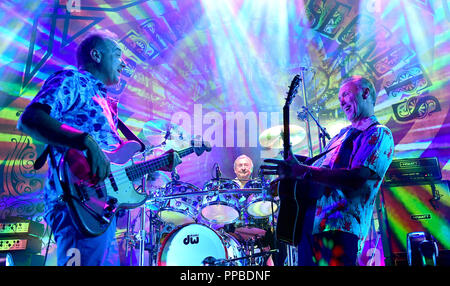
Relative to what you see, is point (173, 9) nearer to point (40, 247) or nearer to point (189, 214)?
point (189, 214)

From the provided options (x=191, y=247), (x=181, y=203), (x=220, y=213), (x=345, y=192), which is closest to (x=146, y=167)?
(x=345, y=192)

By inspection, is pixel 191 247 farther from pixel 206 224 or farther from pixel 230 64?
pixel 230 64

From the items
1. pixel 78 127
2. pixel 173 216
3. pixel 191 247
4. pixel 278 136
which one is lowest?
pixel 191 247

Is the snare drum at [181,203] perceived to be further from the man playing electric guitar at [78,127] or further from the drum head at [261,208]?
the man playing electric guitar at [78,127]

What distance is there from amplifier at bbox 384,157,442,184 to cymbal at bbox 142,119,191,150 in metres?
2.54

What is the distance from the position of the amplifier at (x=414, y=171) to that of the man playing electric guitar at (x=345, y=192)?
1895mm

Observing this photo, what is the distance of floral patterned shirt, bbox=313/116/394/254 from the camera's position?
7.15ft

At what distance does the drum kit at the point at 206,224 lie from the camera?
394cm

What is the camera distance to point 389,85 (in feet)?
20.1

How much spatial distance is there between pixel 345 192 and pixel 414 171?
232 centimetres

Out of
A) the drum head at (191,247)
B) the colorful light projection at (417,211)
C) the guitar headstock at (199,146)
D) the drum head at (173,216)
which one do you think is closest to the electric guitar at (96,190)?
the guitar headstock at (199,146)

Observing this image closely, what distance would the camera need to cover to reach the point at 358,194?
2207 mm

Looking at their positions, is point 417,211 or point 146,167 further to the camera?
point 417,211

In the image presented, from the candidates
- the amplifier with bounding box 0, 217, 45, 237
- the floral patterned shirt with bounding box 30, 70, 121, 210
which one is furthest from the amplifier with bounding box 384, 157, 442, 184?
the amplifier with bounding box 0, 217, 45, 237
